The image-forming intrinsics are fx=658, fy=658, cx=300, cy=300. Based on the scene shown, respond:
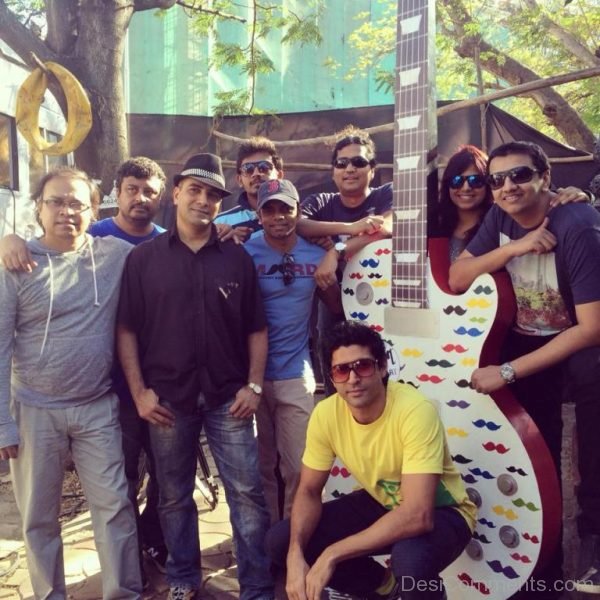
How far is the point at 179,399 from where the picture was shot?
2.73 m

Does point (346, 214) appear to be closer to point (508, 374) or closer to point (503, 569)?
point (508, 374)

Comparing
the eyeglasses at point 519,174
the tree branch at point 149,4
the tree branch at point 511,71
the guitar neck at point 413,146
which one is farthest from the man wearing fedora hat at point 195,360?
the tree branch at point 511,71

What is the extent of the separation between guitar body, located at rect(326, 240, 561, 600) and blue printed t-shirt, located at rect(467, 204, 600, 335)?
0.33ft

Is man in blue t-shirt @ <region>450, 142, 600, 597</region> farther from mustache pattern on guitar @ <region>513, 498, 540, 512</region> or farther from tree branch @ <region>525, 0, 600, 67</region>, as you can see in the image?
tree branch @ <region>525, 0, 600, 67</region>

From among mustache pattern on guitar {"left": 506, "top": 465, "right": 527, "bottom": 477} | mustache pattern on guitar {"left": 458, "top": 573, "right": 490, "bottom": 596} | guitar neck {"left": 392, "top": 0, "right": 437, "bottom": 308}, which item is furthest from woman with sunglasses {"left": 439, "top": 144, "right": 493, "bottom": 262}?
mustache pattern on guitar {"left": 458, "top": 573, "right": 490, "bottom": 596}

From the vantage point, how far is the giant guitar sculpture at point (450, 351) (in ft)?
7.97

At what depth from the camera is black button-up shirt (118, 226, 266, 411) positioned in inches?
107

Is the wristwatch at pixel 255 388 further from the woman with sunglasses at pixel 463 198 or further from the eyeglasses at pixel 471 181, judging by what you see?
the eyeglasses at pixel 471 181

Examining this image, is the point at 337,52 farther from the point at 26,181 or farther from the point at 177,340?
the point at 177,340

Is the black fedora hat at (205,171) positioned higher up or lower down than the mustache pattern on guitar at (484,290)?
higher up

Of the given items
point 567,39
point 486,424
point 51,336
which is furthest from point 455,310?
point 567,39

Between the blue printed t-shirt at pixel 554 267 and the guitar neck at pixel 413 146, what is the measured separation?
27 cm

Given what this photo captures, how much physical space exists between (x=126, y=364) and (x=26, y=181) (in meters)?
7.14

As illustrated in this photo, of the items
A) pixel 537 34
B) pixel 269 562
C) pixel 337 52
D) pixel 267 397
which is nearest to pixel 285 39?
pixel 537 34
